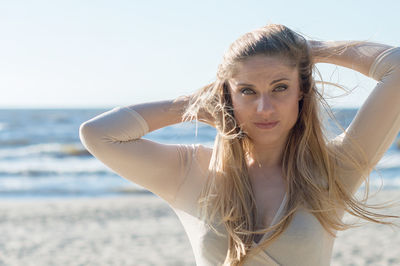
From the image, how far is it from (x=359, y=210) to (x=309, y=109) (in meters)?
0.48

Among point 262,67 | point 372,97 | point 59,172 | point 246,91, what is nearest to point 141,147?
point 246,91

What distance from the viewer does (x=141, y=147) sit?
2107mm

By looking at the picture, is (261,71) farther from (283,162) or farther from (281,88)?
(283,162)

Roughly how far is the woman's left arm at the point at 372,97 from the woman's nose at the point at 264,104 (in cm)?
40

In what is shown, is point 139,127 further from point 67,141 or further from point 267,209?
point 67,141


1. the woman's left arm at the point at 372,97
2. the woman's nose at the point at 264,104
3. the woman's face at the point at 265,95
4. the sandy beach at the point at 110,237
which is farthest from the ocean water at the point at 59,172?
the sandy beach at the point at 110,237

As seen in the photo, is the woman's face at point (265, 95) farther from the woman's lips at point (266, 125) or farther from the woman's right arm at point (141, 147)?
the woman's right arm at point (141, 147)

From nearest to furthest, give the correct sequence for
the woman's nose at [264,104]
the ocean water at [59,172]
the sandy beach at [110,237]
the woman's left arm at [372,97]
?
1. the woman's nose at [264,104]
2. the woman's left arm at [372,97]
3. the sandy beach at [110,237]
4. the ocean water at [59,172]

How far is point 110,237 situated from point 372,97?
5.28 metres

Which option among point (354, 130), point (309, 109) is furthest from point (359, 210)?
point (309, 109)

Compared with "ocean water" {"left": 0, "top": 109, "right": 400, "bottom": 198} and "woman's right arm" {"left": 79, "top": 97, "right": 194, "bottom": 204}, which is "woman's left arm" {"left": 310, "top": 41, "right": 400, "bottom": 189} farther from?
"woman's right arm" {"left": 79, "top": 97, "right": 194, "bottom": 204}

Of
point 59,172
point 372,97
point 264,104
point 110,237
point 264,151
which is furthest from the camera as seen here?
point 59,172

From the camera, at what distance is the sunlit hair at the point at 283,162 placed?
199 centimetres

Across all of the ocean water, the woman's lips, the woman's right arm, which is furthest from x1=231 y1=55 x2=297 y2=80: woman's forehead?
the ocean water
